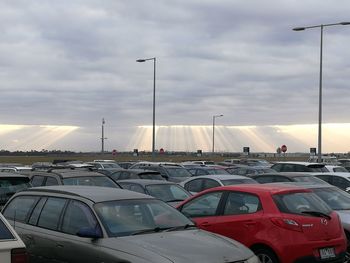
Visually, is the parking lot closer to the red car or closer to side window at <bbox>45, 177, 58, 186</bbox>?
the red car

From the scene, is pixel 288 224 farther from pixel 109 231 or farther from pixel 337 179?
pixel 337 179

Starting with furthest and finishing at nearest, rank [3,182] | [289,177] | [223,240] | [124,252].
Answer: [289,177] → [3,182] → [223,240] → [124,252]

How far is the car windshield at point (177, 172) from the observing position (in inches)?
924

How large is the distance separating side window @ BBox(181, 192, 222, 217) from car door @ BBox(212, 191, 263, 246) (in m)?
0.18

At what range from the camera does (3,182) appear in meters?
11.4

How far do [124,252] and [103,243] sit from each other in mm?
375

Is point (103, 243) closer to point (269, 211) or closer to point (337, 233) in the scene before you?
point (269, 211)

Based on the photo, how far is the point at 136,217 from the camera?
22.1 ft

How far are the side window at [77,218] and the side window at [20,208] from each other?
2.95ft

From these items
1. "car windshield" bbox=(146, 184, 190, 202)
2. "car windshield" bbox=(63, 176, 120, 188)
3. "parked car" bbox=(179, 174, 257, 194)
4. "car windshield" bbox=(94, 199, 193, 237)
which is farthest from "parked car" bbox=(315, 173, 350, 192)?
"car windshield" bbox=(94, 199, 193, 237)

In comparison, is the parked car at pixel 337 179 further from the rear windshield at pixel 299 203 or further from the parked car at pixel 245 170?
the rear windshield at pixel 299 203

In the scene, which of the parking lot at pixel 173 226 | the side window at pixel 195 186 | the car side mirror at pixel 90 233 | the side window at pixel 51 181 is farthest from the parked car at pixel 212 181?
the car side mirror at pixel 90 233

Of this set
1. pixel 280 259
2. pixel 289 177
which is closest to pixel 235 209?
pixel 280 259

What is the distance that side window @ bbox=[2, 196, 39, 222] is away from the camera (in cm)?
766
